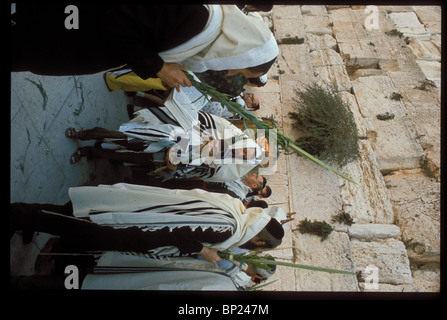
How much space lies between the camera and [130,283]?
2.13 metres

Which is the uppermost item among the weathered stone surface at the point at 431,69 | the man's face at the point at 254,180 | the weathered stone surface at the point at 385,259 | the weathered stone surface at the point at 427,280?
the man's face at the point at 254,180

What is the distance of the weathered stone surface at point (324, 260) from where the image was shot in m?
3.45

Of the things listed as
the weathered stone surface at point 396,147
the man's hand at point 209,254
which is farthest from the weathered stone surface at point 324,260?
the man's hand at point 209,254

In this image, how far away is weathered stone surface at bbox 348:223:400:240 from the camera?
3826mm

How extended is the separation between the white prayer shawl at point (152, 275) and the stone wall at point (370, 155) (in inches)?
65.3

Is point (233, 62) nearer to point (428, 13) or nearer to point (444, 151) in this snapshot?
point (444, 151)

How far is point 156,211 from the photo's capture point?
2189mm

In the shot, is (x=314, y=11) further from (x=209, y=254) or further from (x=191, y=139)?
(x=209, y=254)

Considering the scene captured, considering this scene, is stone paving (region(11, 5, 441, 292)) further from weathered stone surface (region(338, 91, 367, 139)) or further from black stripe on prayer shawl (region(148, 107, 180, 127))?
black stripe on prayer shawl (region(148, 107, 180, 127))

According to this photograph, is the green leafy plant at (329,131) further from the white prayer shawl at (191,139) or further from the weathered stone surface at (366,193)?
the white prayer shawl at (191,139)

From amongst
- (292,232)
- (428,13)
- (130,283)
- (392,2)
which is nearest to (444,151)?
(392,2)

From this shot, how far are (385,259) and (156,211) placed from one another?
3073 mm

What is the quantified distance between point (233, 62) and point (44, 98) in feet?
7.14

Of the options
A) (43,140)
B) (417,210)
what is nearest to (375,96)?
(417,210)
